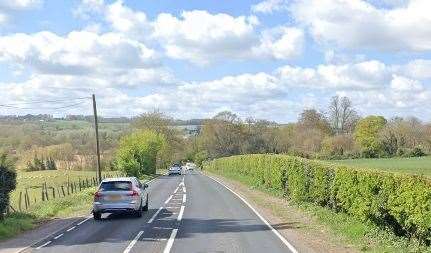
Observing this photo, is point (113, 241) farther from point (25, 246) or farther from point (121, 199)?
point (121, 199)

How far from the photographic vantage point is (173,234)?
1766cm

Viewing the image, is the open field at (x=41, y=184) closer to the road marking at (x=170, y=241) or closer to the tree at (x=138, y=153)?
the tree at (x=138, y=153)

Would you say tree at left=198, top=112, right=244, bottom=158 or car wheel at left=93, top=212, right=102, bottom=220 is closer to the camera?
car wheel at left=93, top=212, right=102, bottom=220

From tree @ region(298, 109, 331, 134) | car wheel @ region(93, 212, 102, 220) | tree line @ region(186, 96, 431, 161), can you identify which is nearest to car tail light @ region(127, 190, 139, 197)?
car wheel @ region(93, 212, 102, 220)

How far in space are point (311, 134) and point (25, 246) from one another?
366 feet

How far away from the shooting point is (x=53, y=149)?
113875 millimetres

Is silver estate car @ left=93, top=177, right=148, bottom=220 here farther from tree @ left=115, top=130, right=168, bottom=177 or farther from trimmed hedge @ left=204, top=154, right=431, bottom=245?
tree @ left=115, top=130, right=168, bottom=177

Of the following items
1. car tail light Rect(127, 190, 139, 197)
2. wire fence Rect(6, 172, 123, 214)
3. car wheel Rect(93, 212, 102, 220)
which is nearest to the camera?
car tail light Rect(127, 190, 139, 197)

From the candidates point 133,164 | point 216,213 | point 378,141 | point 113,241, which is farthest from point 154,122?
point 113,241

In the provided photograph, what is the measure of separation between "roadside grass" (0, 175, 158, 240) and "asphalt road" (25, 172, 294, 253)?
5.33 feet

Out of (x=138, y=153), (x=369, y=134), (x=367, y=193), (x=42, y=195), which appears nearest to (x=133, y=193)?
(x=367, y=193)

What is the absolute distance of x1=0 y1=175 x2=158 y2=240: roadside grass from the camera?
1952 cm

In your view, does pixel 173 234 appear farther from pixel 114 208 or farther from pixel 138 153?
pixel 138 153

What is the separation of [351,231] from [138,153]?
64842 millimetres
